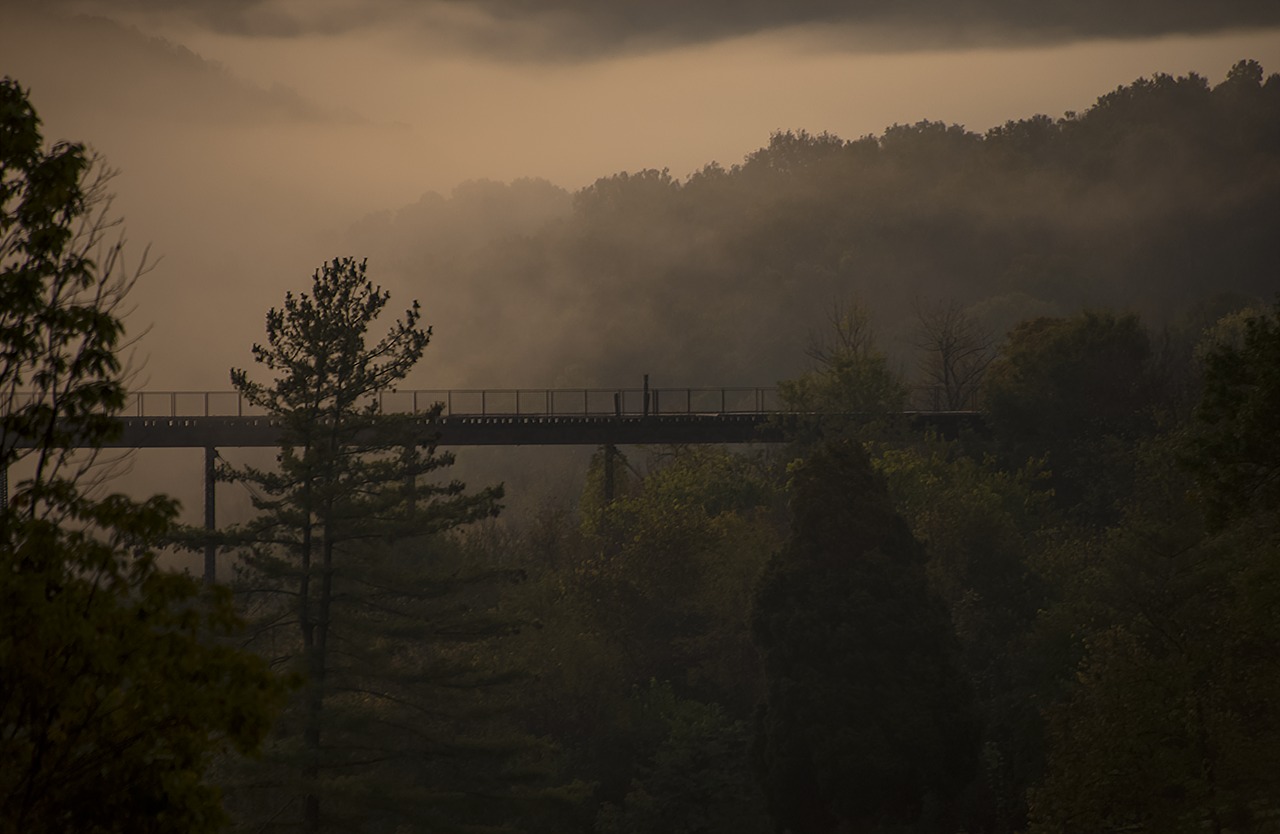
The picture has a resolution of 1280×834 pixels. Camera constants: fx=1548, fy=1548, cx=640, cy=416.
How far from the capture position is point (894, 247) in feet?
540

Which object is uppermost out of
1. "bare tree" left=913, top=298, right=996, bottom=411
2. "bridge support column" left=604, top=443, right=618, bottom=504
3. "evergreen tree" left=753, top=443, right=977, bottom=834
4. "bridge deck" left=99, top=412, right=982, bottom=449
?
"bare tree" left=913, top=298, right=996, bottom=411

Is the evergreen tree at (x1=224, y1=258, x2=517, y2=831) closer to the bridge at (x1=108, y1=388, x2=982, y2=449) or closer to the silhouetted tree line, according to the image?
the silhouetted tree line

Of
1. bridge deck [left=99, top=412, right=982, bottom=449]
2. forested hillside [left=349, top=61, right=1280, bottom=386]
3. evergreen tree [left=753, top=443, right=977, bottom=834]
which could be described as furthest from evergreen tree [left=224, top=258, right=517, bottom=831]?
forested hillside [left=349, top=61, right=1280, bottom=386]

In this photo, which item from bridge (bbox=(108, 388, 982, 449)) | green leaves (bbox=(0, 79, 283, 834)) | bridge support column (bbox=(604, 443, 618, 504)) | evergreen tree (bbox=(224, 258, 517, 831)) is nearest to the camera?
green leaves (bbox=(0, 79, 283, 834))

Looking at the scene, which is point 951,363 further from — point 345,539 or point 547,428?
point 345,539

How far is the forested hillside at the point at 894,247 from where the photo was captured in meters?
150

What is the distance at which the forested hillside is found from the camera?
5910 inches

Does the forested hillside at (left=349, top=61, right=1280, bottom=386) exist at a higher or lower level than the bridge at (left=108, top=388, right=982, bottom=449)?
higher

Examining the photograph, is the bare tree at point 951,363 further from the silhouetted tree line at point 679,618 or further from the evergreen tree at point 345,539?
the evergreen tree at point 345,539

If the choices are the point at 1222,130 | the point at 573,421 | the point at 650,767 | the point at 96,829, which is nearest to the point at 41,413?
the point at 96,829

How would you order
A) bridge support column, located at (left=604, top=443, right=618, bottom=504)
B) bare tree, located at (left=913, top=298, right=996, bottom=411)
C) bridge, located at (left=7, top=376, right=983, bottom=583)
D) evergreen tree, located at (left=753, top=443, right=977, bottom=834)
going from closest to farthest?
evergreen tree, located at (left=753, top=443, right=977, bottom=834) < bridge, located at (left=7, top=376, right=983, bottom=583) < bridge support column, located at (left=604, top=443, right=618, bottom=504) < bare tree, located at (left=913, top=298, right=996, bottom=411)

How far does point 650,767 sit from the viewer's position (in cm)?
4822

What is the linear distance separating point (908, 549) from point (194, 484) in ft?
369

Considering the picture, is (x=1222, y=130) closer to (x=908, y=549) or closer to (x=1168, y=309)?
(x=1168, y=309)
